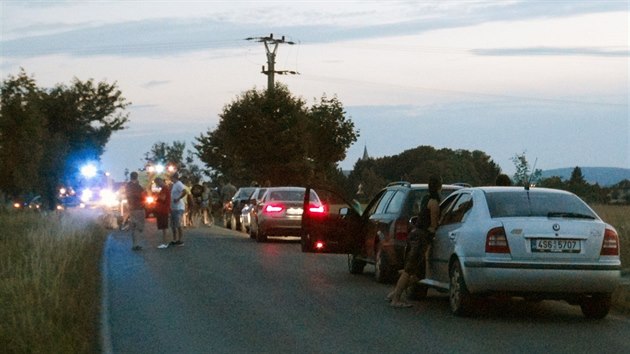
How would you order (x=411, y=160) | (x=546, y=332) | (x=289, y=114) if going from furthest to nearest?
1. (x=411, y=160)
2. (x=289, y=114)
3. (x=546, y=332)

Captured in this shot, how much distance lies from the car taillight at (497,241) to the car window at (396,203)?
4774 millimetres

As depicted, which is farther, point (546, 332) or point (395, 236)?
point (395, 236)

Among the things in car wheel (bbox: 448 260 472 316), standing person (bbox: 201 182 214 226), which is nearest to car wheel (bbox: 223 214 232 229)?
standing person (bbox: 201 182 214 226)

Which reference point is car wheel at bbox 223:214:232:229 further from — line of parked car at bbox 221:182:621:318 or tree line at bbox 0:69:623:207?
line of parked car at bbox 221:182:621:318

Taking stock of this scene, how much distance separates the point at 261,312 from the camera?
15.4 metres

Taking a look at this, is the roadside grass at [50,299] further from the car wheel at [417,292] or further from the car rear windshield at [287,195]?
the car rear windshield at [287,195]

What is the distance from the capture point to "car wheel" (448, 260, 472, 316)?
14.7 meters

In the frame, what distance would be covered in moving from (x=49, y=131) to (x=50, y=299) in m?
53.5

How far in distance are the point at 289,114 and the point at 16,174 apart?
1814cm

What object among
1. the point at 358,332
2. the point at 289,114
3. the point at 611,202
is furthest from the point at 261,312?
the point at 289,114

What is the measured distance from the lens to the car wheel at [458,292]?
48.3 feet

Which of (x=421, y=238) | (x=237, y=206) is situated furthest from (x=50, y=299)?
(x=237, y=206)

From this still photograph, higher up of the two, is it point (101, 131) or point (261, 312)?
point (101, 131)

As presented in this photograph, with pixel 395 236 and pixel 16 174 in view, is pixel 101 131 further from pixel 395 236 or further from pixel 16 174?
pixel 395 236
